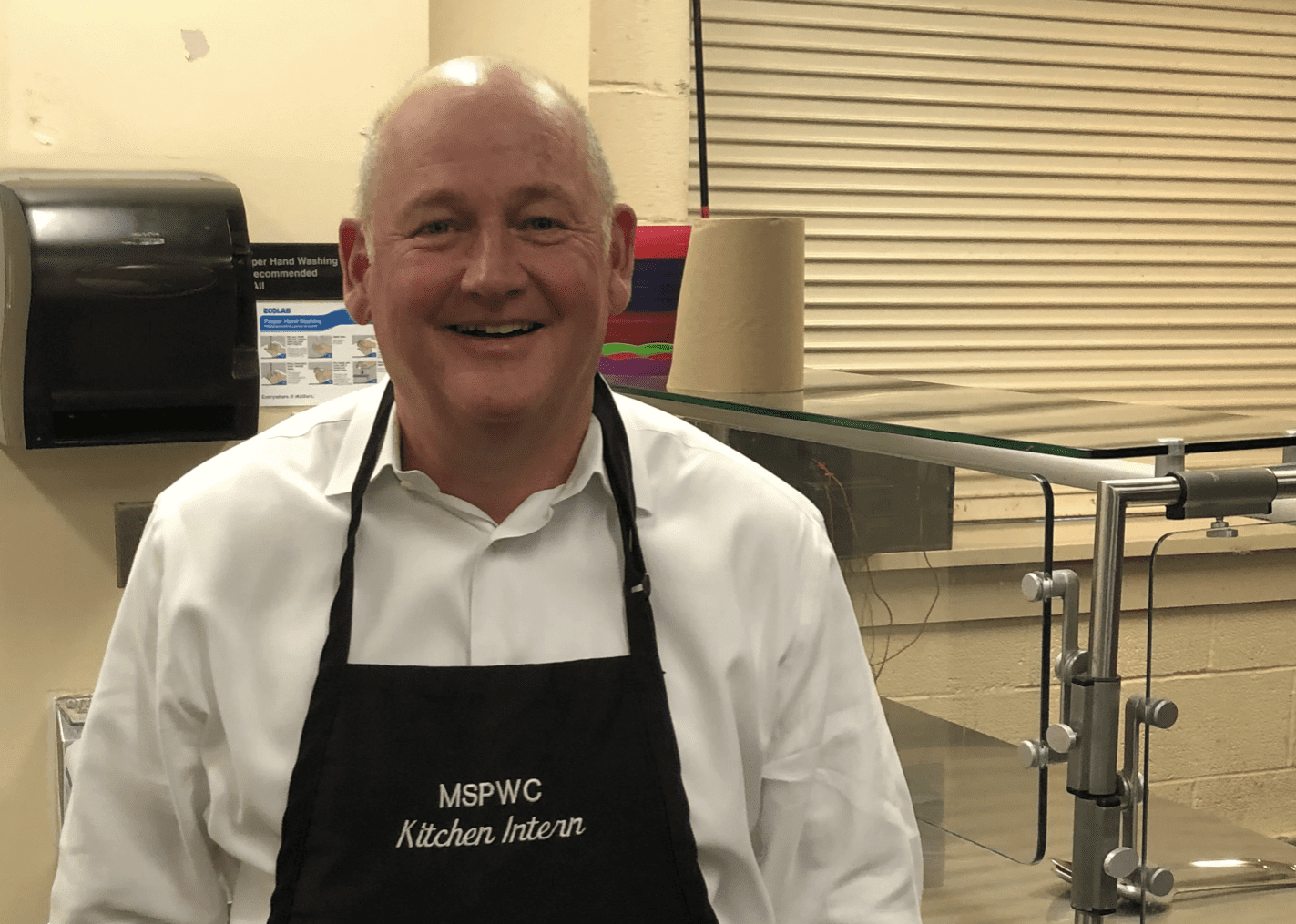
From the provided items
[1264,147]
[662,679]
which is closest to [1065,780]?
[662,679]

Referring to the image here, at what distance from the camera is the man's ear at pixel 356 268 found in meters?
1.18

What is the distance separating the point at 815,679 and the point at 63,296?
89cm

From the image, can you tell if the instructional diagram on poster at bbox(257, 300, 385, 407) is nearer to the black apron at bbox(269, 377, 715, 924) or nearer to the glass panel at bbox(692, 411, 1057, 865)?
the glass panel at bbox(692, 411, 1057, 865)

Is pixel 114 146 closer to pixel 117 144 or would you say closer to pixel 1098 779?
pixel 117 144

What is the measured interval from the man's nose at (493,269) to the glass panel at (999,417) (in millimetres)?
452

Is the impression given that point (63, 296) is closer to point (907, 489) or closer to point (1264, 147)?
point (907, 489)

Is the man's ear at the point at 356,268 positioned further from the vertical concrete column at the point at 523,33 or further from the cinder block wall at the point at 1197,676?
the vertical concrete column at the point at 523,33

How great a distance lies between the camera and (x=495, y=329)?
109cm

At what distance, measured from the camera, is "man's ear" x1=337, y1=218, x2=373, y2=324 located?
118cm

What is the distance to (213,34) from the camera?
1.64m

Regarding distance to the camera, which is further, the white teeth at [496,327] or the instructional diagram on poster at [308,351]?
the instructional diagram on poster at [308,351]

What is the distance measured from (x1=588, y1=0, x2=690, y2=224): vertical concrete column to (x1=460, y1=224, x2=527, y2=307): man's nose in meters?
1.34

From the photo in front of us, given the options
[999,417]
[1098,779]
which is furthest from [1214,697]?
[999,417]

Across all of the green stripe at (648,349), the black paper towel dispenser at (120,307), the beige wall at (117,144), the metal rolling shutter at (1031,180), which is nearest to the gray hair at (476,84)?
the black paper towel dispenser at (120,307)
